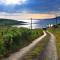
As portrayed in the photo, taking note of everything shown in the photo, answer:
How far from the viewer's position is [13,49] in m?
21.2

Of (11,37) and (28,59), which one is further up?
(11,37)

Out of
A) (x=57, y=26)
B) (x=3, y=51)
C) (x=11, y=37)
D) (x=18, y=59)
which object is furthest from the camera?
(x=57, y=26)

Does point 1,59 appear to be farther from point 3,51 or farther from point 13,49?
point 13,49

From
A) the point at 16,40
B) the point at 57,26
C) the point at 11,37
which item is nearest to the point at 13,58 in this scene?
the point at 11,37

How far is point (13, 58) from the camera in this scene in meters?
16.8

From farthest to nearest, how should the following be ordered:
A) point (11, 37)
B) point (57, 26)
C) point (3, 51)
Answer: point (57, 26), point (11, 37), point (3, 51)

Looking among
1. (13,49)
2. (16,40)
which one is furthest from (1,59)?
(16,40)

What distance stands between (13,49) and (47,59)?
538 centimetres

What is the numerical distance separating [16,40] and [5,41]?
3973 mm

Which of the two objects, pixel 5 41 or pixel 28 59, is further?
pixel 5 41

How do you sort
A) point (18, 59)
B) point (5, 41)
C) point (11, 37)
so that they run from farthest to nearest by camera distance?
1. point (11, 37)
2. point (5, 41)
3. point (18, 59)

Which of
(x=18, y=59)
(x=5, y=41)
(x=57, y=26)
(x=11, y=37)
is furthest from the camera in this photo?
(x=57, y=26)

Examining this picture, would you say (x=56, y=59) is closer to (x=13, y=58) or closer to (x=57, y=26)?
(x=13, y=58)

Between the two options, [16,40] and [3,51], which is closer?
[3,51]
